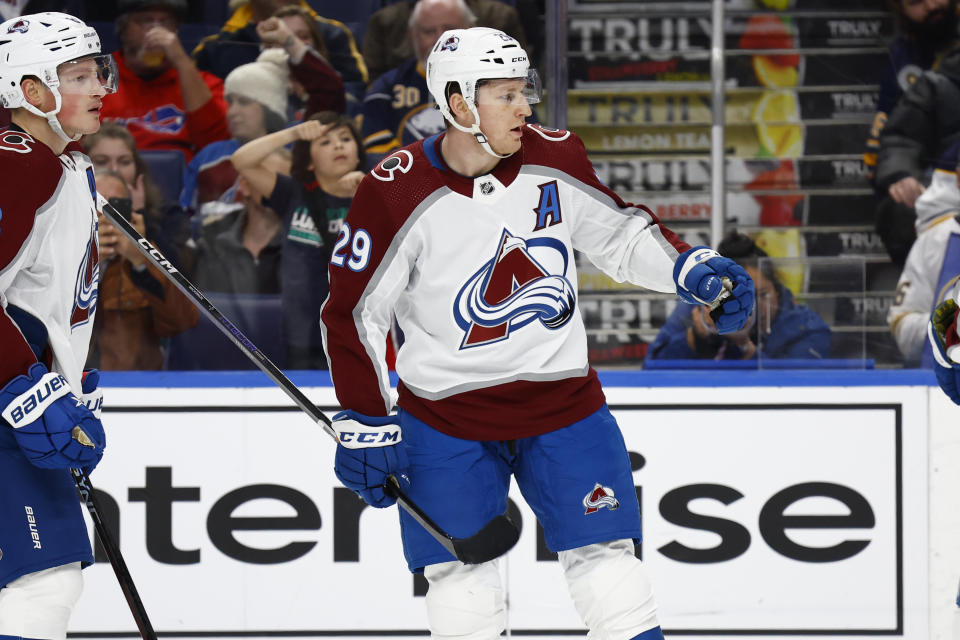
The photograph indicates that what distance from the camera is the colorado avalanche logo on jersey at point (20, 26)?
222 cm

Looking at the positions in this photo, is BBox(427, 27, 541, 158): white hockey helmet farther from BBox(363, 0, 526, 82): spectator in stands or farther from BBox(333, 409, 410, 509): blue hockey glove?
BBox(363, 0, 526, 82): spectator in stands

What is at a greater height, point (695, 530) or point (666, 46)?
point (666, 46)

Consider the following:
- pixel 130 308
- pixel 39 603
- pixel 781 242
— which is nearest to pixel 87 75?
pixel 39 603

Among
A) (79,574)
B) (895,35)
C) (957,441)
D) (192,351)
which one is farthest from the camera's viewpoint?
(895,35)

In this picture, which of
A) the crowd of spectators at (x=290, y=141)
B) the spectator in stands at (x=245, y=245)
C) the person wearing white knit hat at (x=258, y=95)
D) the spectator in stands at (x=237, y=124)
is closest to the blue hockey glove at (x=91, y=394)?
the crowd of spectators at (x=290, y=141)

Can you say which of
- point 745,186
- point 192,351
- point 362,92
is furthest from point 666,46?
point 192,351

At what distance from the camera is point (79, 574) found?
216 cm

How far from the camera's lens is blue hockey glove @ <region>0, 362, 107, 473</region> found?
2.03 meters

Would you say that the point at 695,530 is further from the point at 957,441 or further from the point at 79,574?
the point at 79,574

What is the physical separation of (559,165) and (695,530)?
1.21 metres

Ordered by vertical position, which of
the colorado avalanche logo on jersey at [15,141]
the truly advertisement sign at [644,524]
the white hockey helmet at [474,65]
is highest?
the white hockey helmet at [474,65]

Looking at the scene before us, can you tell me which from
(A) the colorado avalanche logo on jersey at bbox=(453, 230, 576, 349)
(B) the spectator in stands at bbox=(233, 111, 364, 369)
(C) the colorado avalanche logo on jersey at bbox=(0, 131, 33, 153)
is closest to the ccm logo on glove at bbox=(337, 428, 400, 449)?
(A) the colorado avalanche logo on jersey at bbox=(453, 230, 576, 349)

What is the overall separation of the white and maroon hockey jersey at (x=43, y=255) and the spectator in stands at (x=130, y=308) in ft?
3.83

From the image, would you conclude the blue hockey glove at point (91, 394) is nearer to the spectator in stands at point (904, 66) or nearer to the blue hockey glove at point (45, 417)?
the blue hockey glove at point (45, 417)
